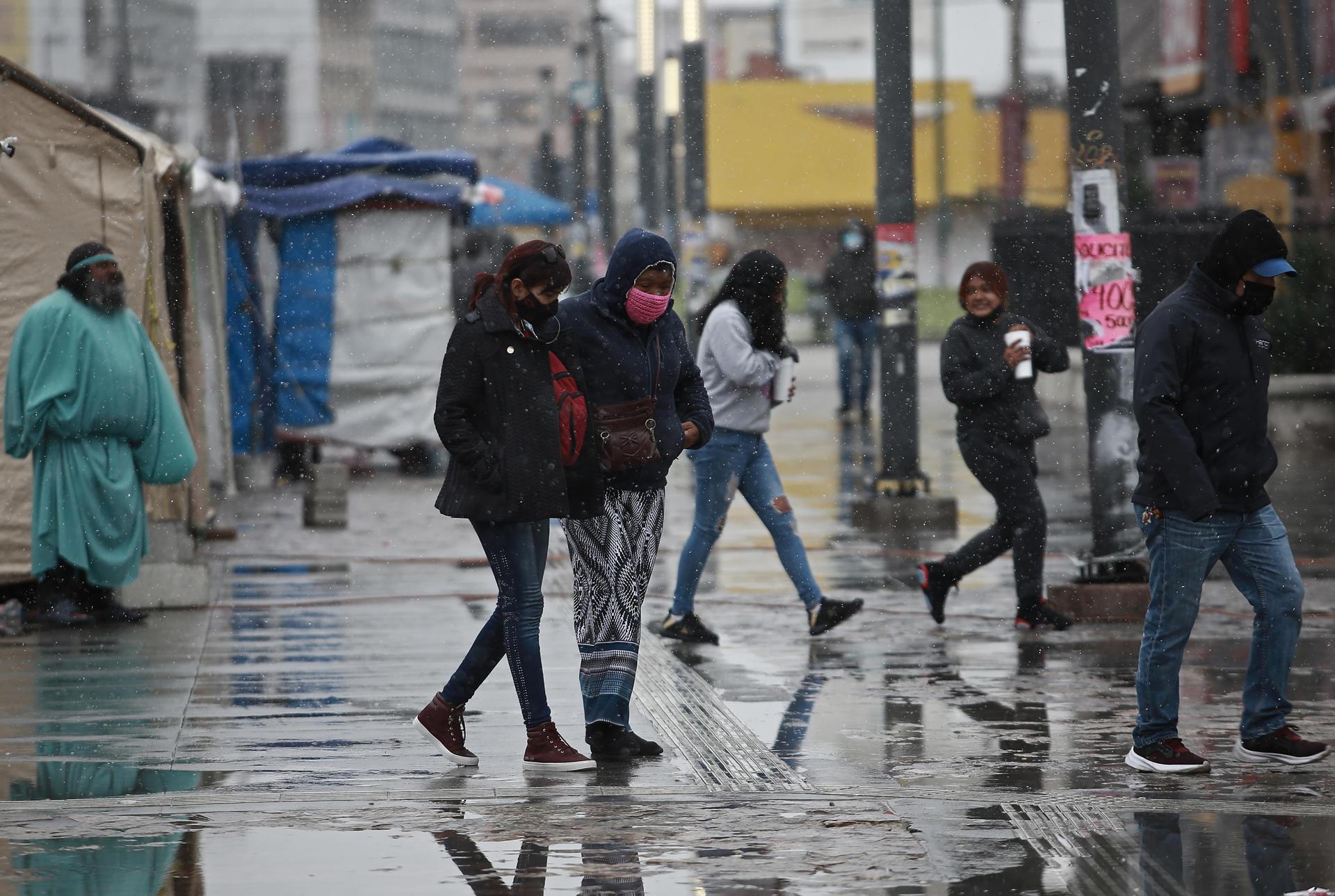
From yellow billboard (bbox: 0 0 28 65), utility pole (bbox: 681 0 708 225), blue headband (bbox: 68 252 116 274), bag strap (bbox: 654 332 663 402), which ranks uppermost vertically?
yellow billboard (bbox: 0 0 28 65)

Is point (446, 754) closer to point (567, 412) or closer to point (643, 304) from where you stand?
point (567, 412)

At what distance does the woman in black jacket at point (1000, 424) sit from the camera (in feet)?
31.5

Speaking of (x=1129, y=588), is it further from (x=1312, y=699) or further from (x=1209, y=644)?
(x=1312, y=699)

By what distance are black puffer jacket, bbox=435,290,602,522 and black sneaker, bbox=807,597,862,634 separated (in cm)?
282

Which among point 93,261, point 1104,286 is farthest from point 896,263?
point 93,261

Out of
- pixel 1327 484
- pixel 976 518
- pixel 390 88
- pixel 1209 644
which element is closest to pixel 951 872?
pixel 1209 644

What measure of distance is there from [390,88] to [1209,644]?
13575cm

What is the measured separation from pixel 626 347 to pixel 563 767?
1.46m

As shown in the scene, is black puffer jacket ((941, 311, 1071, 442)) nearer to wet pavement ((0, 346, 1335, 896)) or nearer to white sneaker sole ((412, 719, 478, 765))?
wet pavement ((0, 346, 1335, 896))

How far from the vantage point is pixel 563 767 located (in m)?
6.80

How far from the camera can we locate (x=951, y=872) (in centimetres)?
549

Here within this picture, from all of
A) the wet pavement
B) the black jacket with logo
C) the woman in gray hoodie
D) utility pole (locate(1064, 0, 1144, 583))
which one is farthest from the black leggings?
the black jacket with logo

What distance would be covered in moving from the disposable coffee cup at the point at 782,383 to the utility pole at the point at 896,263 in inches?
180

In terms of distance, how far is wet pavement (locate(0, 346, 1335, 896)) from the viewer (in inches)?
219
